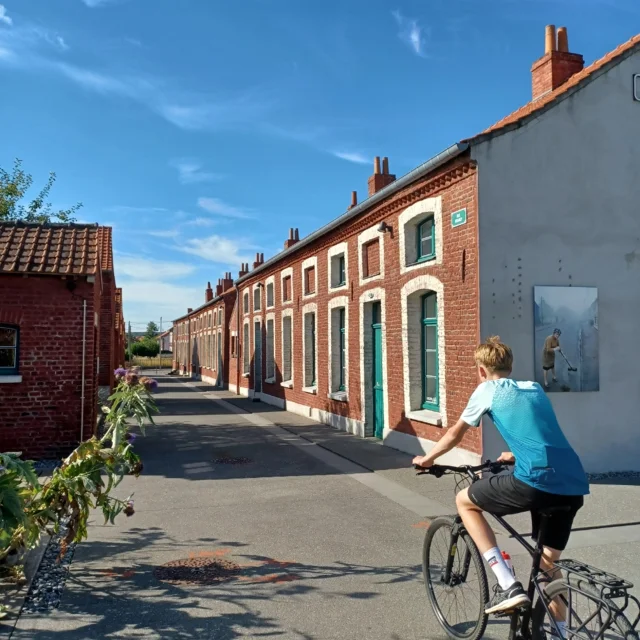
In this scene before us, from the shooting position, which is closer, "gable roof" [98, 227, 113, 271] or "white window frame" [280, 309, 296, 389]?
"gable roof" [98, 227, 113, 271]

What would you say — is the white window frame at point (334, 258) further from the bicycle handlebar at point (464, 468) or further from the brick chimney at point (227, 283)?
Answer: the brick chimney at point (227, 283)

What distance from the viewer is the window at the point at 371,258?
41.9 feet

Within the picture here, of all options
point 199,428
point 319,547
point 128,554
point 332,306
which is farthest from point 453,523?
point 199,428

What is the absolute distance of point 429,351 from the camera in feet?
35.6

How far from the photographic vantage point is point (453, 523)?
3.96 meters

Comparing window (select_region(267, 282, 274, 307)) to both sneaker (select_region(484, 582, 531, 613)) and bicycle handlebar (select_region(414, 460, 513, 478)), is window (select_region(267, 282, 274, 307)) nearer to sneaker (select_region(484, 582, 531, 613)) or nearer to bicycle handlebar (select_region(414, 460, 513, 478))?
bicycle handlebar (select_region(414, 460, 513, 478))

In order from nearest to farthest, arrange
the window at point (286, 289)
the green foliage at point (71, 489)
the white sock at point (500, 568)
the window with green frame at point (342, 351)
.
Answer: the white sock at point (500, 568) → the green foliage at point (71, 489) → the window with green frame at point (342, 351) → the window at point (286, 289)

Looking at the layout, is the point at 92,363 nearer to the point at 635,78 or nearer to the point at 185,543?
the point at 185,543

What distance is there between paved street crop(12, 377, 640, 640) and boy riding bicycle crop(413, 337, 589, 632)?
0.96 metres

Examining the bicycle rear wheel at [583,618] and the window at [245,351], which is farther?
the window at [245,351]

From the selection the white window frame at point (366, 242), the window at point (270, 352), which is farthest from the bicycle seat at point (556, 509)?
the window at point (270, 352)

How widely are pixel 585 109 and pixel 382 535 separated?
719cm

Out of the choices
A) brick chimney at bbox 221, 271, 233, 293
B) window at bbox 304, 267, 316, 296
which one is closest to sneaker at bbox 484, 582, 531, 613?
window at bbox 304, 267, 316, 296

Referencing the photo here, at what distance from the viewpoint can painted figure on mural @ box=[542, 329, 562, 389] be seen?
8.94 meters
